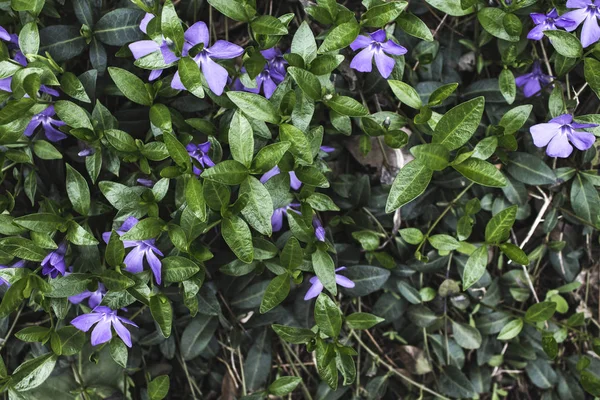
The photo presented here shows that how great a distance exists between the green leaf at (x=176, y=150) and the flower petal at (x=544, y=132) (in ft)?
3.10

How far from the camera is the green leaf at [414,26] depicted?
156cm

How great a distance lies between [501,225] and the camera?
62.2 inches

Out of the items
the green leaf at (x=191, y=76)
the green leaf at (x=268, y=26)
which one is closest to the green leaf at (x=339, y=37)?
the green leaf at (x=268, y=26)

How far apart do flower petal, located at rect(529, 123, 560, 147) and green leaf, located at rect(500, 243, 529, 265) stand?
11.6 inches

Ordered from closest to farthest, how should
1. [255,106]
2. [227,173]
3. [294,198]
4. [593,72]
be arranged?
1. [227,173]
2. [255,106]
3. [593,72]
4. [294,198]

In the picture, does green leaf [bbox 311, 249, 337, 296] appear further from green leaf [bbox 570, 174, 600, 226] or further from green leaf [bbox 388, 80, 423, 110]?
green leaf [bbox 570, 174, 600, 226]

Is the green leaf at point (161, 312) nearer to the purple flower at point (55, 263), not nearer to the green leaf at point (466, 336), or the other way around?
the purple flower at point (55, 263)

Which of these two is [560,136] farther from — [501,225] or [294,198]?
[294,198]

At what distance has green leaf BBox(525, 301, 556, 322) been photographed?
70.7 inches

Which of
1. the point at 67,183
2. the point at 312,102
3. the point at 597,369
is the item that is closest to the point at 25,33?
the point at 67,183

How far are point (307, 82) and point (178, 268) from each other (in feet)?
1.88

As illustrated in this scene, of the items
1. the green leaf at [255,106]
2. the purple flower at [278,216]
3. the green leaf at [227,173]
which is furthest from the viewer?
the purple flower at [278,216]

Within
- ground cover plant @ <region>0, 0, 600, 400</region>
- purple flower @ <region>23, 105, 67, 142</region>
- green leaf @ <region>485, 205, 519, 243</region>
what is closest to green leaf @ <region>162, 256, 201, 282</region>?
ground cover plant @ <region>0, 0, 600, 400</region>

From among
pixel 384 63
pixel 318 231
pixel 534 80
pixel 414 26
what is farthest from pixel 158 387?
pixel 534 80
